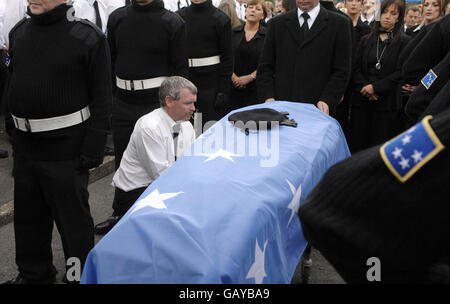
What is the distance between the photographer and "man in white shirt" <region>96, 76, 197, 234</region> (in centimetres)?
342

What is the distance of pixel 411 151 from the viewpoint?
885mm

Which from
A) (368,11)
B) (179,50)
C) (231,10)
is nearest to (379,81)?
(179,50)

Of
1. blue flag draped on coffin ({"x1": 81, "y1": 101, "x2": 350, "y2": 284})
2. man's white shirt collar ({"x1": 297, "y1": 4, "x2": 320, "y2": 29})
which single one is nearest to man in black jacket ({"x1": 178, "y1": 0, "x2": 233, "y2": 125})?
man's white shirt collar ({"x1": 297, "y1": 4, "x2": 320, "y2": 29})

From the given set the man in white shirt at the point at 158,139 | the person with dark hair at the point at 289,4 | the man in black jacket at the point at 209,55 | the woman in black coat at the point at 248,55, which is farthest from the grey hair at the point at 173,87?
the woman in black coat at the point at 248,55

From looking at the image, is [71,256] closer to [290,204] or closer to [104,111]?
[104,111]

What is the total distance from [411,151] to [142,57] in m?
3.42

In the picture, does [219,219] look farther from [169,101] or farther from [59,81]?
[169,101]

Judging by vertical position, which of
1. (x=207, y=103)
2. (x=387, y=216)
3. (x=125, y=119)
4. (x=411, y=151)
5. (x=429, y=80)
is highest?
(x=411, y=151)

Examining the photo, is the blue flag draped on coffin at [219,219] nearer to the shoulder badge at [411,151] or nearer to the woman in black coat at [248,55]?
the shoulder badge at [411,151]

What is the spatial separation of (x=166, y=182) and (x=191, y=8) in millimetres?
3761

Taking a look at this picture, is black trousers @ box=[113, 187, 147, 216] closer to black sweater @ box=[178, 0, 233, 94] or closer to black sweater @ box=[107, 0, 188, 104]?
black sweater @ box=[107, 0, 188, 104]

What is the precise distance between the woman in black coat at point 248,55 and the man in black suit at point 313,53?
192cm

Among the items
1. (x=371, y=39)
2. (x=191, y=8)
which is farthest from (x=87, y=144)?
(x=371, y=39)
